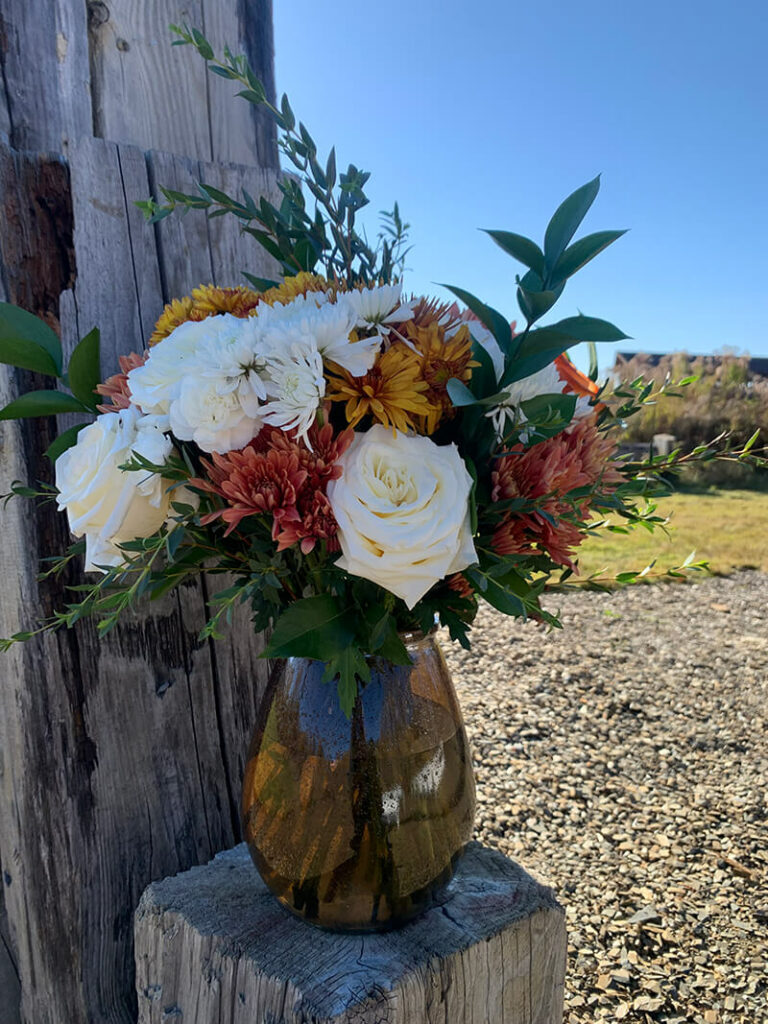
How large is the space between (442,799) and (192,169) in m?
1.13

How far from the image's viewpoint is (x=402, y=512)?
71 centimetres

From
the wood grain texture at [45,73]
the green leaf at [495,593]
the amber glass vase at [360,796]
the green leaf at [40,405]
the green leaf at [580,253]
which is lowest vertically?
the amber glass vase at [360,796]

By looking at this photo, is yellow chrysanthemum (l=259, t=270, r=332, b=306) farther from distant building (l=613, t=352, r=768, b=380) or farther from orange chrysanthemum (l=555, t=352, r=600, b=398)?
distant building (l=613, t=352, r=768, b=380)

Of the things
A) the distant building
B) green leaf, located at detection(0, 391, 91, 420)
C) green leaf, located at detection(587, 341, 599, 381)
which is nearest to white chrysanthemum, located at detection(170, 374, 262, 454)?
green leaf, located at detection(0, 391, 91, 420)

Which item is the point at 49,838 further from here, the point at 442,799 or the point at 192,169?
the point at 192,169

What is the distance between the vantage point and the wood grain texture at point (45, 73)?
129cm

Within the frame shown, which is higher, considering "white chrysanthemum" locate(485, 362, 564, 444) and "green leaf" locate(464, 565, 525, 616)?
"white chrysanthemum" locate(485, 362, 564, 444)

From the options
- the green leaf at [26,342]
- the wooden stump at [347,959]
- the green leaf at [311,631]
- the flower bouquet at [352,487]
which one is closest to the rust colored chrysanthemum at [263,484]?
the flower bouquet at [352,487]

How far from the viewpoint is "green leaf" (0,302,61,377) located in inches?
39.9

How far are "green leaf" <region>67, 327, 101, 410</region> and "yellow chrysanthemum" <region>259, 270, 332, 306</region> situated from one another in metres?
0.26

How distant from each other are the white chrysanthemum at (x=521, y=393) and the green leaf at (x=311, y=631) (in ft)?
0.90

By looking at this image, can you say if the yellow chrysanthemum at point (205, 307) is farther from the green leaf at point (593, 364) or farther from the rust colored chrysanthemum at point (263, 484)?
the green leaf at point (593, 364)

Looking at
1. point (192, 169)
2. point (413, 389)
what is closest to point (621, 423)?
point (413, 389)

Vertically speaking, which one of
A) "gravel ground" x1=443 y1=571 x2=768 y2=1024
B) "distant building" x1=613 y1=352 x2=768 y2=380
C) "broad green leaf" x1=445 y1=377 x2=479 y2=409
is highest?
"distant building" x1=613 y1=352 x2=768 y2=380
